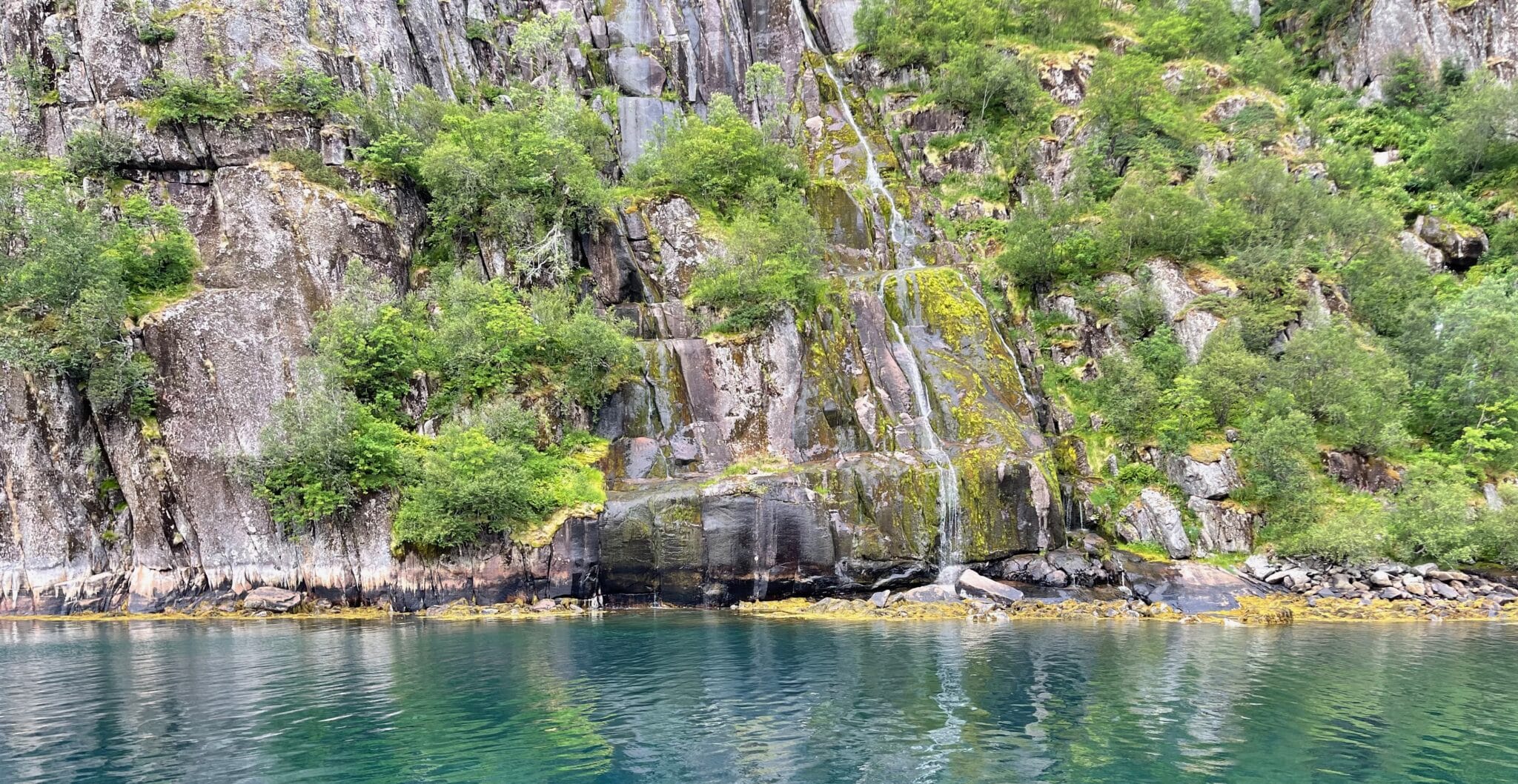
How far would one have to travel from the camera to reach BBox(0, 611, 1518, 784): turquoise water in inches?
444

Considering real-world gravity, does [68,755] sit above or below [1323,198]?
below

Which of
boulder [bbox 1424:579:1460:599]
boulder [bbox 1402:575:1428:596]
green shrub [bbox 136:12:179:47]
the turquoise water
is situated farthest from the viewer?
green shrub [bbox 136:12:179:47]

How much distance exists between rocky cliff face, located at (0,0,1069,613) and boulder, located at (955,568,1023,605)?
3.88ft

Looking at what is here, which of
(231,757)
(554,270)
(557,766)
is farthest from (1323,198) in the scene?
(231,757)

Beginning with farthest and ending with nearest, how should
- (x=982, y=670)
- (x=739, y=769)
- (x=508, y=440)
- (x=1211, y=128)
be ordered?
(x=1211, y=128), (x=508, y=440), (x=982, y=670), (x=739, y=769)

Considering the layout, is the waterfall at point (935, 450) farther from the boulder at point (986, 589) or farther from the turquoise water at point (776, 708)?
the turquoise water at point (776, 708)

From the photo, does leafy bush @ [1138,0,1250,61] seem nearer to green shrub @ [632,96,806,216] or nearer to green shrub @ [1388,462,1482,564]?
green shrub @ [632,96,806,216]

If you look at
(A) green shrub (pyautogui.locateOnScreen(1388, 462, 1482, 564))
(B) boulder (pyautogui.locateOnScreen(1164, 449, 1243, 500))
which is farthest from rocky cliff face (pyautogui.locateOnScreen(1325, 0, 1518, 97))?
(B) boulder (pyautogui.locateOnScreen(1164, 449, 1243, 500))

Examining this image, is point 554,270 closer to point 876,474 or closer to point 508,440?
point 508,440

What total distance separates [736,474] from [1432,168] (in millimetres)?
51094

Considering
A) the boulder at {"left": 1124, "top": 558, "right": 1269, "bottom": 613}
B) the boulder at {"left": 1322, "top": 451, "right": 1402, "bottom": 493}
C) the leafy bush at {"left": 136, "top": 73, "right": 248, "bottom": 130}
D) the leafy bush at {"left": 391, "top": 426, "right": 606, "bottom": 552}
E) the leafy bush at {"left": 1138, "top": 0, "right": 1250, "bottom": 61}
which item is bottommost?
the boulder at {"left": 1124, "top": 558, "right": 1269, "bottom": 613}

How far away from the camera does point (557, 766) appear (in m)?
11.3

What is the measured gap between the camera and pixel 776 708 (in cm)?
1473

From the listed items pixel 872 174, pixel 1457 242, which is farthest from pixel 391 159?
pixel 1457 242
